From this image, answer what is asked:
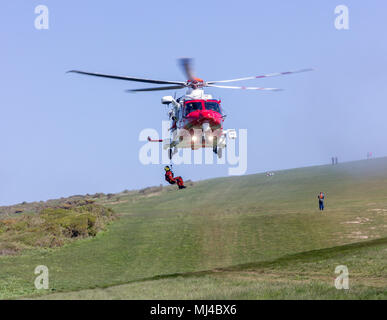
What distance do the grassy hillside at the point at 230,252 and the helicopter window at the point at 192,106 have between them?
9043 millimetres

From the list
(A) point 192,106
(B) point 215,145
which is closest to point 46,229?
(B) point 215,145

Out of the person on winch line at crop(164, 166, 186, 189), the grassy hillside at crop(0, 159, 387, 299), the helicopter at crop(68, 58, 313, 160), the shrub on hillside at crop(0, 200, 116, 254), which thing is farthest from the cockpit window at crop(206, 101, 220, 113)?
the shrub on hillside at crop(0, 200, 116, 254)

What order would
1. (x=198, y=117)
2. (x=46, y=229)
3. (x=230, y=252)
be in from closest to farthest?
1. (x=198, y=117)
2. (x=230, y=252)
3. (x=46, y=229)

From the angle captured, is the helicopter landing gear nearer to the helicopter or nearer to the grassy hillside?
the helicopter

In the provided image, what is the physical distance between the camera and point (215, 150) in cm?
3050

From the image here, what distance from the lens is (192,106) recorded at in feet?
94.8

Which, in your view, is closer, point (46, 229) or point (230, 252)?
point (230, 252)

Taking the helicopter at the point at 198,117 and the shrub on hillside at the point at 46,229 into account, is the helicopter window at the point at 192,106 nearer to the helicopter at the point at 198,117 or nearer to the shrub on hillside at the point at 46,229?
Result: the helicopter at the point at 198,117

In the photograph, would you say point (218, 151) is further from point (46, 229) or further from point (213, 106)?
point (46, 229)

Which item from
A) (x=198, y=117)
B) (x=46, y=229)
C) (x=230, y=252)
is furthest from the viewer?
(x=46, y=229)

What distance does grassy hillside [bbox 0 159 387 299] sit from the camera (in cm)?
2769

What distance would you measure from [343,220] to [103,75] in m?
36.1

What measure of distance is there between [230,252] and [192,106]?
765 inches
